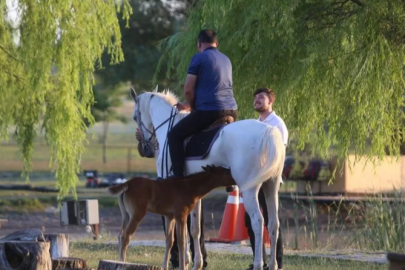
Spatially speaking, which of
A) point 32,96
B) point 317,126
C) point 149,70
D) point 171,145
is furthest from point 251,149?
point 149,70

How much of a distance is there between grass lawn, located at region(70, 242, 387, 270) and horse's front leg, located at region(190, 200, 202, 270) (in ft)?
3.02

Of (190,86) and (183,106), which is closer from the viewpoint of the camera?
(190,86)

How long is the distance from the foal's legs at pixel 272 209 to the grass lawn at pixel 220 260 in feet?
4.56

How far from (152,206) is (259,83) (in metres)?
3.93

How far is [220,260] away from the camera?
40.6 ft

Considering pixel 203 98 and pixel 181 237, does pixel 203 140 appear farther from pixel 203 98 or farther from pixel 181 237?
pixel 181 237

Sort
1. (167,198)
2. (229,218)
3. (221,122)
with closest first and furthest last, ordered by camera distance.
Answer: (167,198) < (221,122) < (229,218)

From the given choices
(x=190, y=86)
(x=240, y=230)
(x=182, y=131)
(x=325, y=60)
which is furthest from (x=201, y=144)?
(x=240, y=230)

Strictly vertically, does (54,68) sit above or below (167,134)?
above

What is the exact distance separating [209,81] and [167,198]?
4.39ft

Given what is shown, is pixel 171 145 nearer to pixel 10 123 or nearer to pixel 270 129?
pixel 270 129

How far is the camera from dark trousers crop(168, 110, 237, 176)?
34.0 feet

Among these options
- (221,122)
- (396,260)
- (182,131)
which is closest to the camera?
(396,260)

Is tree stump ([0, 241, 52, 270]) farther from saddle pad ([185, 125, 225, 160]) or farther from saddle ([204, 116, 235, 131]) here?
saddle ([204, 116, 235, 131])
